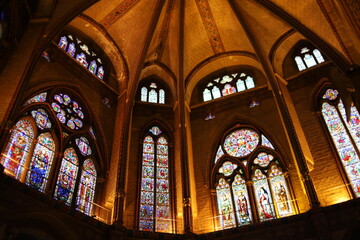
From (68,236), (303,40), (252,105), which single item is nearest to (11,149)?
(68,236)

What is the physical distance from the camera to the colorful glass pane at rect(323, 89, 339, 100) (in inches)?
614

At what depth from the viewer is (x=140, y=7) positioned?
1714cm

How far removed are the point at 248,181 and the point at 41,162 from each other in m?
→ 7.32

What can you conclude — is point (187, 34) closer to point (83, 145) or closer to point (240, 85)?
point (240, 85)

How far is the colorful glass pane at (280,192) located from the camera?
1372 centimetres

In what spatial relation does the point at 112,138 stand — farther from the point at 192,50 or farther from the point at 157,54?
the point at 192,50

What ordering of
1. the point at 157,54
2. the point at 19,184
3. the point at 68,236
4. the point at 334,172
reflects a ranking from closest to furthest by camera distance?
the point at 19,184, the point at 68,236, the point at 334,172, the point at 157,54

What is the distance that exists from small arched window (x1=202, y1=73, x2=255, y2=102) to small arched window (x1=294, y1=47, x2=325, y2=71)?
86.8 inches

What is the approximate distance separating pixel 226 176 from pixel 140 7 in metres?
7.95

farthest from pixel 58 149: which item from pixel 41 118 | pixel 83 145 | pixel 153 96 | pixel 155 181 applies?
pixel 153 96

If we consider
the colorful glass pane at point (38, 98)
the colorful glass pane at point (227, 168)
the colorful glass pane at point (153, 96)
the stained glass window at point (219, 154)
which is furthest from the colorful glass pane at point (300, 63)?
the colorful glass pane at point (38, 98)

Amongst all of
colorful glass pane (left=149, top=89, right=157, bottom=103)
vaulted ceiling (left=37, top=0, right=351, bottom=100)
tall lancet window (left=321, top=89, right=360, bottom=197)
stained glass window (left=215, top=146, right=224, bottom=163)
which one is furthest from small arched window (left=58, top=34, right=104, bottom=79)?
tall lancet window (left=321, top=89, right=360, bottom=197)

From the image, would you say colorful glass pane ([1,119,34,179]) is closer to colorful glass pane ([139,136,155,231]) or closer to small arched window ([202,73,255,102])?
colorful glass pane ([139,136,155,231])

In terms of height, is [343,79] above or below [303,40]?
below
